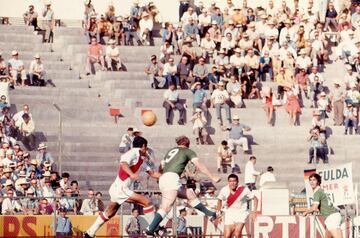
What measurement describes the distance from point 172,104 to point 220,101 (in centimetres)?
144

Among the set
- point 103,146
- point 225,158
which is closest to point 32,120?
point 103,146

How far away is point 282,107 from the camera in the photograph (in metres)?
45.2

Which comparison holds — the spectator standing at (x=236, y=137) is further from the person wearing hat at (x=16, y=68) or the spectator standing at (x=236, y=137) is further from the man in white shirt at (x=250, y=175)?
the person wearing hat at (x=16, y=68)

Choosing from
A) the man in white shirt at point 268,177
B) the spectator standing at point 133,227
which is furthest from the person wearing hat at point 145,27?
the spectator standing at point 133,227

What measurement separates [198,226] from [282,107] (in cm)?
1136

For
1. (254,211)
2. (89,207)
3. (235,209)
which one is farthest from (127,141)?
(235,209)

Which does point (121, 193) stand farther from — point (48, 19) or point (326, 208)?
point (48, 19)

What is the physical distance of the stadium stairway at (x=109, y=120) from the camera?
137 feet

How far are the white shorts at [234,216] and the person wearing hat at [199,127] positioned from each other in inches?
432

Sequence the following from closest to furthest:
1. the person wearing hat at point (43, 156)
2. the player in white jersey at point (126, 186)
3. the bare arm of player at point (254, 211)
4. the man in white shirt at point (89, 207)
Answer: the player in white jersey at point (126, 186)
the bare arm of player at point (254, 211)
the man in white shirt at point (89, 207)
the person wearing hat at point (43, 156)

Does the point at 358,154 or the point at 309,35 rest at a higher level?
the point at 309,35

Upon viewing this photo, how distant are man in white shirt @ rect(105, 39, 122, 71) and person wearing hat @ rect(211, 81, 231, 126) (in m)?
3.18

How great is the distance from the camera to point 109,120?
43.4m

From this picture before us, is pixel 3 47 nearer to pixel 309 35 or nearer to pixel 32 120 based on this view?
pixel 32 120
